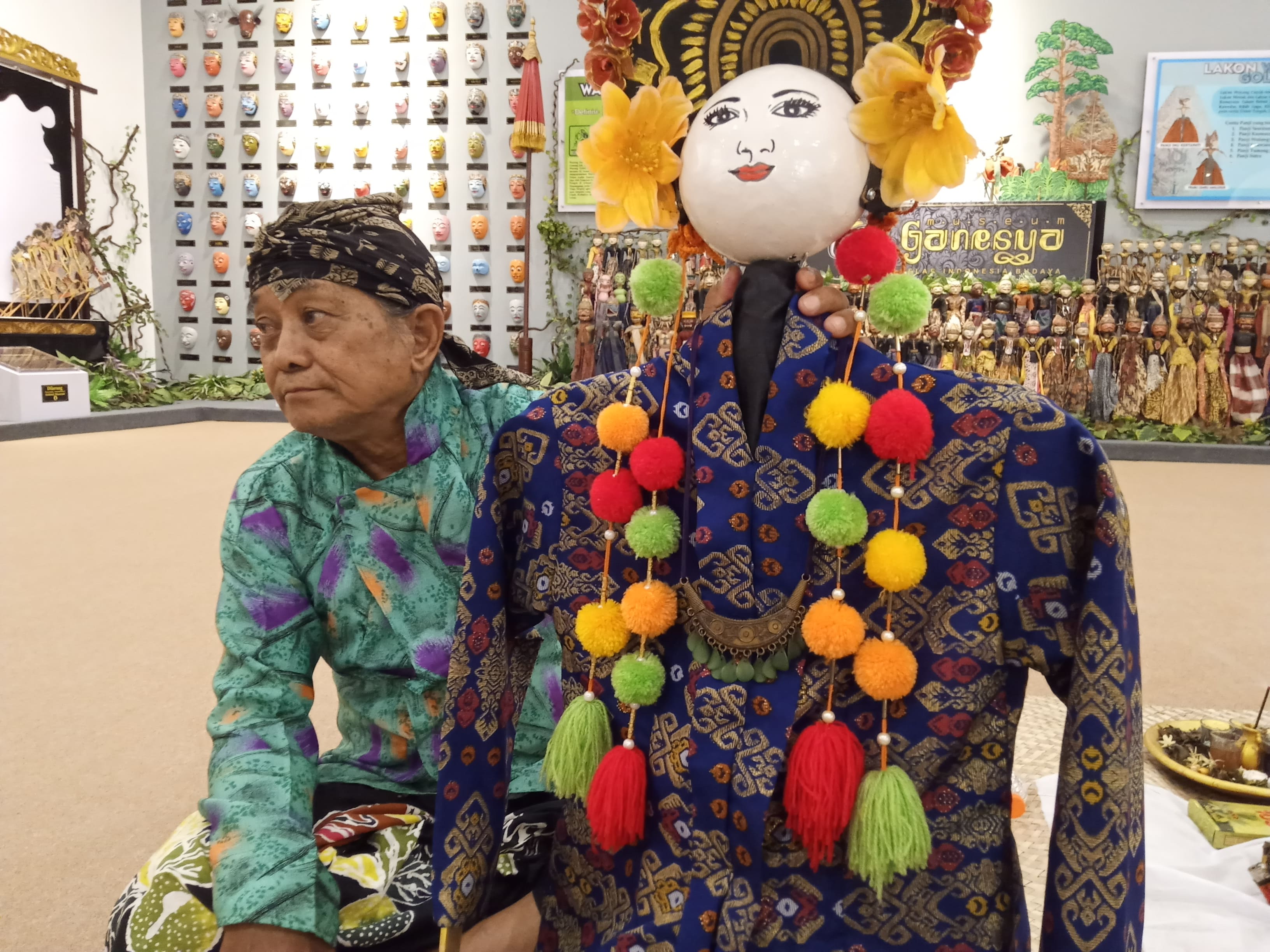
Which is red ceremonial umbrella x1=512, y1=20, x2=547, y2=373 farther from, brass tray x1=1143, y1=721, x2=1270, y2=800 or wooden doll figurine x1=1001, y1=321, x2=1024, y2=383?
wooden doll figurine x1=1001, y1=321, x2=1024, y2=383

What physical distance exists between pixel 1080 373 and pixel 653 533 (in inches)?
260

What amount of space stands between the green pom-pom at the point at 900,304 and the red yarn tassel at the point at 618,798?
1.61ft

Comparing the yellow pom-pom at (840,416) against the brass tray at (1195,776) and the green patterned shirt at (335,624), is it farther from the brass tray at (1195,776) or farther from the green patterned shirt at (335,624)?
the brass tray at (1195,776)

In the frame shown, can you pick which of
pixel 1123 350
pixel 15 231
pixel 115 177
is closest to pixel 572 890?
pixel 1123 350

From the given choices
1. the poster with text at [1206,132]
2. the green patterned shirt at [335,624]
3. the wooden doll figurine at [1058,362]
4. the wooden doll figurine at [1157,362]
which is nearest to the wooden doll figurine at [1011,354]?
the wooden doll figurine at [1058,362]

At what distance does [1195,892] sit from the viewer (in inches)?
63.2

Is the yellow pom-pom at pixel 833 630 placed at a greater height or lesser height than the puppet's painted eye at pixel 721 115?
lesser

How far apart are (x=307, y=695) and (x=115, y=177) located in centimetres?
913

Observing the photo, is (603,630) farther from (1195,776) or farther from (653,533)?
(1195,776)

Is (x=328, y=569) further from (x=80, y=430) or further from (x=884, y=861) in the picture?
(x=80, y=430)

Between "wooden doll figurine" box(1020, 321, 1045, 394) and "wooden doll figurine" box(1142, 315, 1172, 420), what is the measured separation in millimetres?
702

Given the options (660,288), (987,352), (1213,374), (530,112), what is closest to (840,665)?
(660,288)

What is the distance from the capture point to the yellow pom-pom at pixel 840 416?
34.0 inches

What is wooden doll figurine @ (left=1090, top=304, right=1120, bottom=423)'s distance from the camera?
662 cm
